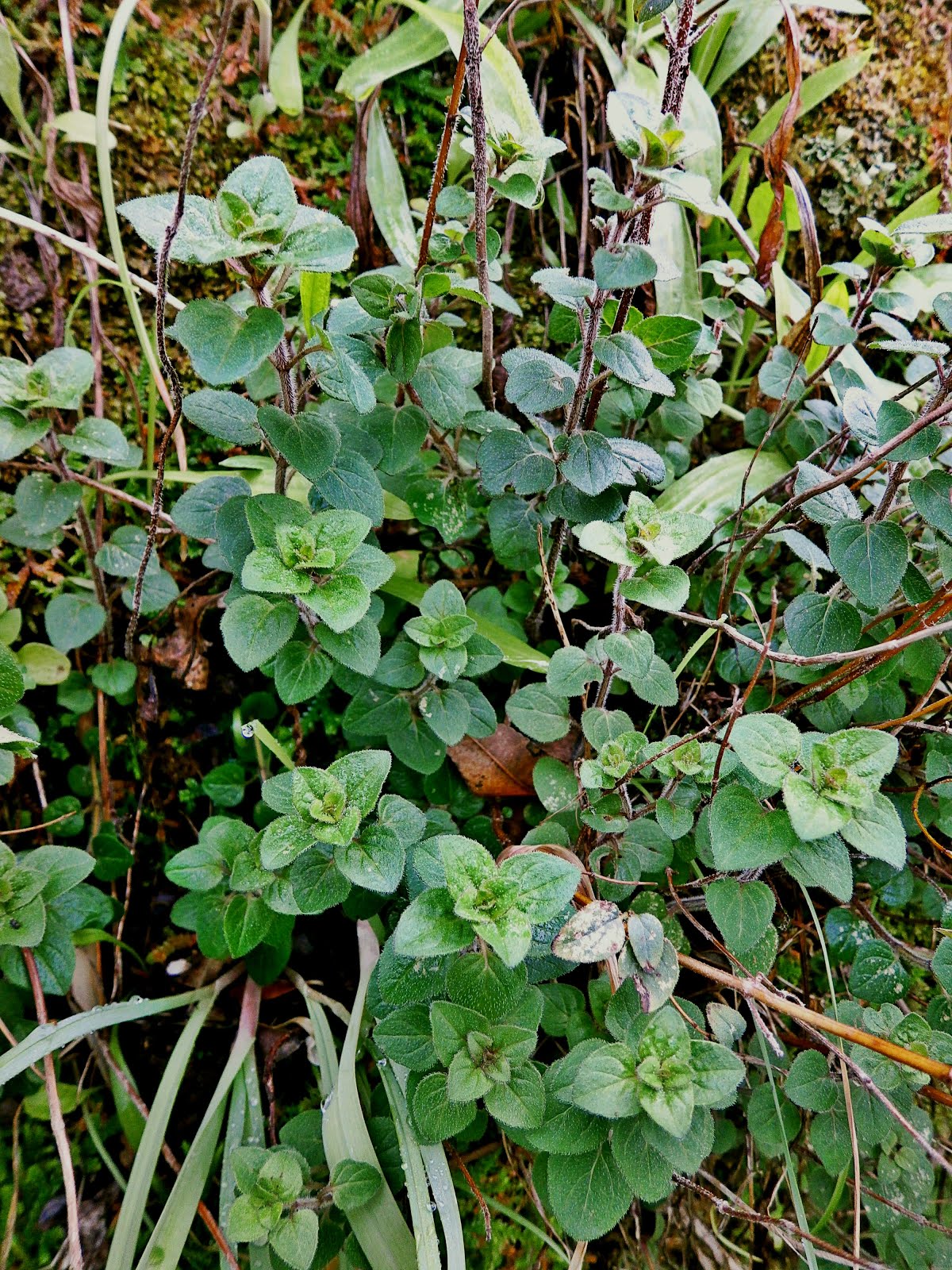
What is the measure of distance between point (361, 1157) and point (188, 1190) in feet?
1.01

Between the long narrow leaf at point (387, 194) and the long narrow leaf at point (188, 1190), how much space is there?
173cm

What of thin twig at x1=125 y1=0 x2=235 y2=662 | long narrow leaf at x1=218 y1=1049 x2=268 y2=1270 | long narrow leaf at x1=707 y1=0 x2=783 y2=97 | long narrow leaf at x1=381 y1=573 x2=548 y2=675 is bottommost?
long narrow leaf at x1=218 y1=1049 x2=268 y2=1270

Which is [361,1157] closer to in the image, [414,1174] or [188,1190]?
[414,1174]

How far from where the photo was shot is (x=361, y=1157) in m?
A: 1.26

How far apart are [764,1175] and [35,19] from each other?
2948 mm

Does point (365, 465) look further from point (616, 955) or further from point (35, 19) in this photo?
point (35, 19)

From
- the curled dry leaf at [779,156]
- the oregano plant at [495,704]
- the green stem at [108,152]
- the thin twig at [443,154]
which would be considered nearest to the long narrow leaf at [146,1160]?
the oregano plant at [495,704]

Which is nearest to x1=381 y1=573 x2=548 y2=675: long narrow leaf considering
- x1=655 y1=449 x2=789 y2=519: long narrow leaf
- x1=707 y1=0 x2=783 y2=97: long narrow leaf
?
x1=655 y1=449 x2=789 y2=519: long narrow leaf

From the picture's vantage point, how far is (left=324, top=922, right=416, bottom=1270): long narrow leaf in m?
1.21

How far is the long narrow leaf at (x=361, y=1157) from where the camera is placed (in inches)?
47.6

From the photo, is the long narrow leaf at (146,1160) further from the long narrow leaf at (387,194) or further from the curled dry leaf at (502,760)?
the long narrow leaf at (387,194)

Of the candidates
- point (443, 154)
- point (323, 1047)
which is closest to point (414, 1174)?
point (323, 1047)

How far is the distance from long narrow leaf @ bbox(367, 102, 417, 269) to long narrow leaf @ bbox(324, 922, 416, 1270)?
5.27ft

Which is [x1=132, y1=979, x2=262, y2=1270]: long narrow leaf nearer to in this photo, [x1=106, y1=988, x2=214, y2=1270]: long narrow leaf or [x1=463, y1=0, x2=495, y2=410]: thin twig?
[x1=106, y1=988, x2=214, y2=1270]: long narrow leaf
